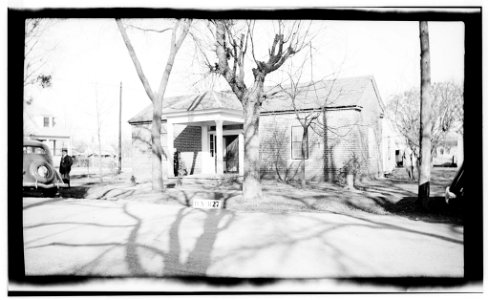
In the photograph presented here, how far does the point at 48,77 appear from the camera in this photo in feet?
16.9

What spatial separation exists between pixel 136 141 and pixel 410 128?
753cm

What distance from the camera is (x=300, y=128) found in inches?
430

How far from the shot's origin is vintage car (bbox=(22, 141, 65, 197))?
492 cm

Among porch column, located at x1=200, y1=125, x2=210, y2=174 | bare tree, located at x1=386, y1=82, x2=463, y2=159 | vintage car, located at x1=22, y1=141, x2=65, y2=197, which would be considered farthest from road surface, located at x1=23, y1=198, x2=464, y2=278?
porch column, located at x1=200, y1=125, x2=210, y2=174

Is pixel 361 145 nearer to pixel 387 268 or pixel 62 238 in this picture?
pixel 387 268

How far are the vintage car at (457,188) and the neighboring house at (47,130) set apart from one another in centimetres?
523

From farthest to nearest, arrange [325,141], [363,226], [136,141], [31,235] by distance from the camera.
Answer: [325,141], [136,141], [363,226], [31,235]

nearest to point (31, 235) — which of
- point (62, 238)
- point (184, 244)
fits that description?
point (62, 238)

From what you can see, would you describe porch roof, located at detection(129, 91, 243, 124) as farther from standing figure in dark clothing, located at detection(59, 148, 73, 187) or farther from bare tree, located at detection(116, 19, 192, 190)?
standing figure in dark clothing, located at detection(59, 148, 73, 187)

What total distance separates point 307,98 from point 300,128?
1.08 m

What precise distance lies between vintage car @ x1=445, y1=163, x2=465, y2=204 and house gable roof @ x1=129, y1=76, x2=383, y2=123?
5.18m

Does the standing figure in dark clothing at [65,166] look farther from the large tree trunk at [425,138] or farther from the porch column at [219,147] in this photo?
the porch column at [219,147]

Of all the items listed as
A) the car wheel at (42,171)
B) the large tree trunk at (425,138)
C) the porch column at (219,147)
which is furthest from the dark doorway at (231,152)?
the car wheel at (42,171)

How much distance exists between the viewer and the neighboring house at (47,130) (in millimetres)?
4660
